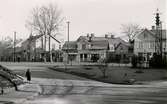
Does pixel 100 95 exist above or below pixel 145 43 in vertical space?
below

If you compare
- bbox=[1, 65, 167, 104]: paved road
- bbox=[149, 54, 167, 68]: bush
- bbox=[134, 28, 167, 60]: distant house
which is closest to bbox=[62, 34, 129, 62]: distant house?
bbox=[134, 28, 167, 60]: distant house

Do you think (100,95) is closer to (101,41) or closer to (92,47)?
(92,47)

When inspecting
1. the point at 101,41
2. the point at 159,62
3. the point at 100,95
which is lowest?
the point at 100,95

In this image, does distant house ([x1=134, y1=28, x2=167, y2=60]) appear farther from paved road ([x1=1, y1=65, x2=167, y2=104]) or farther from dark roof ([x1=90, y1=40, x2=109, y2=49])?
paved road ([x1=1, y1=65, x2=167, y2=104])

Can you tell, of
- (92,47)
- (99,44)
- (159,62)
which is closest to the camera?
(159,62)

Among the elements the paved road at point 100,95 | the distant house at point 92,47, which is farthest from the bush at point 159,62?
the distant house at point 92,47

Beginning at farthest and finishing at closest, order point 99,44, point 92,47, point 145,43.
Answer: point 99,44 → point 92,47 → point 145,43

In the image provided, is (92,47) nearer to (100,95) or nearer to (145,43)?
(145,43)

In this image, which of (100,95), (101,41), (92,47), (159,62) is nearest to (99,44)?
(101,41)

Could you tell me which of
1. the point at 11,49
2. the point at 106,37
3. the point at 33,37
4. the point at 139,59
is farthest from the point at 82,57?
the point at 139,59

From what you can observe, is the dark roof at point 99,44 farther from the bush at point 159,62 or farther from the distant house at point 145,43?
the bush at point 159,62

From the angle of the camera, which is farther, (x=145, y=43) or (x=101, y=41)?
Answer: (x=101, y=41)

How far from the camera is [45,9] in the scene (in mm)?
77500

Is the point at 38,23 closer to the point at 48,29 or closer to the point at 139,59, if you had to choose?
the point at 48,29
